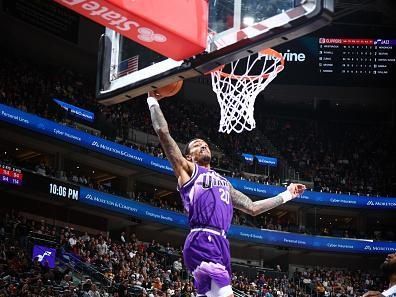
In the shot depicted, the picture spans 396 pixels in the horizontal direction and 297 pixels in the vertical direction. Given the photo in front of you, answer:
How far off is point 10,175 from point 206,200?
17.8 meters

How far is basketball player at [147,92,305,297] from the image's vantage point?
192 inches

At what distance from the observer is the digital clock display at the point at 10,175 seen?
70.4 ft

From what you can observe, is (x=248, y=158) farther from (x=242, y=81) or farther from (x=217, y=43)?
(x=217, y=43)

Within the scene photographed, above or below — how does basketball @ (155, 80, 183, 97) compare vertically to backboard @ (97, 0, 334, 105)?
below

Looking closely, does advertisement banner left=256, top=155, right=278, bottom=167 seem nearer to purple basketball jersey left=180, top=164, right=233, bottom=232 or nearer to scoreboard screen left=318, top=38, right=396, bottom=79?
scoreboard screen left=318, top=38, right=396, bottom=79

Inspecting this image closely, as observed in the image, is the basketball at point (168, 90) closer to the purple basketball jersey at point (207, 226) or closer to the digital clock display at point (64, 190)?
the purple basketball jersey at point (207, 226)

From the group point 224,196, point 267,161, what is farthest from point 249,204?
point 267,161

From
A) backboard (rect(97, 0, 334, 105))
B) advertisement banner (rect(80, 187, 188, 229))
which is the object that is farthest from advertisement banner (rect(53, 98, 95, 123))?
backboard (rect(97, 0, 334, 105))

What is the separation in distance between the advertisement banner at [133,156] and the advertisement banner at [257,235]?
169 centimetres

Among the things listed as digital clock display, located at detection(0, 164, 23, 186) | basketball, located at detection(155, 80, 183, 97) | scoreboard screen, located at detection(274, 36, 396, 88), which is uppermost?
scoreboard screen, located at detection(274, 36, 396, 88)

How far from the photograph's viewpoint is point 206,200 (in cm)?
506

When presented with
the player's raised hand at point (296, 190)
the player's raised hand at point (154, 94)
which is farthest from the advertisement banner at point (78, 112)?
the player's raised hand at point (296, 190)

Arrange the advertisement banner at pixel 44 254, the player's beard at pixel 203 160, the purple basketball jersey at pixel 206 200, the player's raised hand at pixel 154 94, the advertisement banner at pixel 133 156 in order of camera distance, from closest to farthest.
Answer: the purple basketball jersey at pixel 206 200 < the player's beard at pixel 203 160 < the player's raised hand at pixel 154 94 < the advertisement banner at pixel 44 254 < the advertisement banner at pixel 133 156

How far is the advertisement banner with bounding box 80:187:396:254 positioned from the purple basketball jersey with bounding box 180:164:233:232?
20.3m
